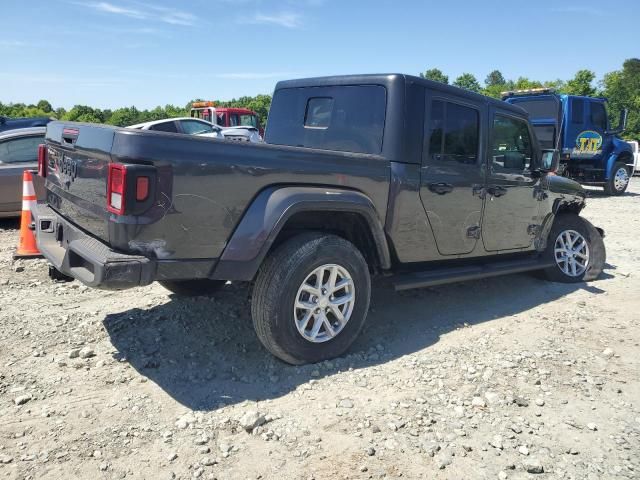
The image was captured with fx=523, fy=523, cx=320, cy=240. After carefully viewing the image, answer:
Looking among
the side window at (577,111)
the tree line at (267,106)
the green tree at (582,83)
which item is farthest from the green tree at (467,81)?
the side window at (577,111)

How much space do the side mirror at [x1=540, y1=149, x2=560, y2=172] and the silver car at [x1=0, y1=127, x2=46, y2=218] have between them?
6.64m

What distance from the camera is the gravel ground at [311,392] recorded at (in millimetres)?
2576

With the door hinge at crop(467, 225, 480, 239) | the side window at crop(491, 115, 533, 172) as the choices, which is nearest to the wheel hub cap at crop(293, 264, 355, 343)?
the door hinge at crop(467, 225, 480, 239)

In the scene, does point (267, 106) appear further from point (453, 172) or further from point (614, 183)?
point (453, 172)

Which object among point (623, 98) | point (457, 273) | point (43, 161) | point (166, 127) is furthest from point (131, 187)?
point (623, 98)

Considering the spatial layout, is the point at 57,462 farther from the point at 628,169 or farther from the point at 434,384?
the point at 628,169

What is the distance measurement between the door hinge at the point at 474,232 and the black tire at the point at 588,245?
1532 mm

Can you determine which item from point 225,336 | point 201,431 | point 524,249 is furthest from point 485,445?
point 524,249

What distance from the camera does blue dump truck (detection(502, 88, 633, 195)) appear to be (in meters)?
13.0

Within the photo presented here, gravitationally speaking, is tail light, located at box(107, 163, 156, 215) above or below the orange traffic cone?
above

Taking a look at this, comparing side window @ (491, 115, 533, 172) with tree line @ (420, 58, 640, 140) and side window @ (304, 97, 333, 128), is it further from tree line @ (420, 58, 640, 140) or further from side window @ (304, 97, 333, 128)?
tree line @ (420, 58, 640, 140)

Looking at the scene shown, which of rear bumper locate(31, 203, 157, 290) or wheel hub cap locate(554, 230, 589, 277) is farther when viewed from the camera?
wheel hub cap locate(554, 230, 589, 277)

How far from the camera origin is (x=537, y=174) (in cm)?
517

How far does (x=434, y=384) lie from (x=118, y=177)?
2282 mm
